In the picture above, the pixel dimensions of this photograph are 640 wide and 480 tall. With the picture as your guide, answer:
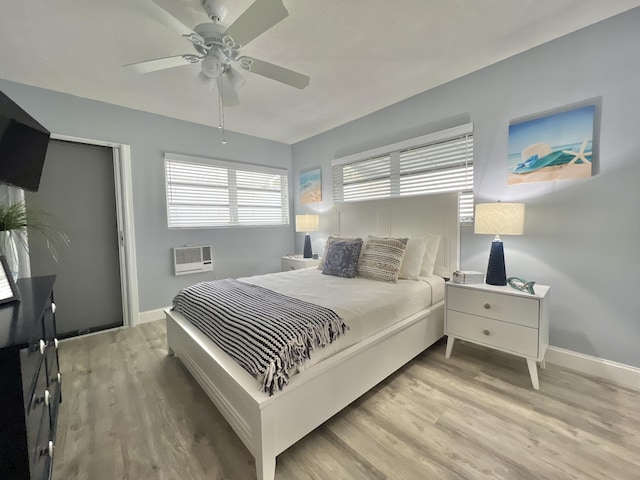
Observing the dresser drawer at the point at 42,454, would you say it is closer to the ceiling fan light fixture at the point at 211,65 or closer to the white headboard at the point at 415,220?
the ceiling fan light fixture at the point at 211,65

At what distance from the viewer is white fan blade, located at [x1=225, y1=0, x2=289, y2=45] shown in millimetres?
1357

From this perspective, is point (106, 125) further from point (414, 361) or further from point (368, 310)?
point (414, 361)

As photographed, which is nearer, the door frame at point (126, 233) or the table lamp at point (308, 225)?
the door frame at point (126, 233)

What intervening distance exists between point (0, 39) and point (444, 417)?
13.2 feet

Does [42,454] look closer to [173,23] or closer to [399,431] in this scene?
[399,431]

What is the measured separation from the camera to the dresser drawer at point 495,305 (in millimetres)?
1927

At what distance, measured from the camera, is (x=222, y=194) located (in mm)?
4031

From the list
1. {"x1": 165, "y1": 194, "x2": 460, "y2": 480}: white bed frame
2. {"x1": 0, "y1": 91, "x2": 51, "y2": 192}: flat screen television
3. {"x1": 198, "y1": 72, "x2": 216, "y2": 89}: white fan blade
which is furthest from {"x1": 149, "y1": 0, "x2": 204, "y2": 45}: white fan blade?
{"x1": 165, "y1": 194, "x2": 460, "y2": 480}: white bed frame

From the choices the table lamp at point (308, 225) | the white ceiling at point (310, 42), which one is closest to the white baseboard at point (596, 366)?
the white ceiling at point (310, 42)

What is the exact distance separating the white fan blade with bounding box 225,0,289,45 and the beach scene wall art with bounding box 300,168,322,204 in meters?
2.70

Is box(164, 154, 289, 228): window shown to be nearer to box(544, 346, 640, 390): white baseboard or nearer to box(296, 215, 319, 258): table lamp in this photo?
box(296, 215, 319, 258): table lamp

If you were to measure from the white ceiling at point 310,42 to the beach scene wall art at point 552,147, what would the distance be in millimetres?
638

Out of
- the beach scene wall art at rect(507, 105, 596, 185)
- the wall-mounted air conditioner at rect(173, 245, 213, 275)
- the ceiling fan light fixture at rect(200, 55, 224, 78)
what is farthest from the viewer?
the wall-mounted air conditioner at rect(173, 245, 213, 275)

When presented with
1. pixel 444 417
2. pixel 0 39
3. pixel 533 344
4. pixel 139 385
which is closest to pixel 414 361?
pixel 444 417
